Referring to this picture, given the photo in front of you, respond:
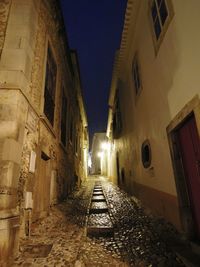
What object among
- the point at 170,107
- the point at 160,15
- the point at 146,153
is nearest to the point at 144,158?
the point at 146,153

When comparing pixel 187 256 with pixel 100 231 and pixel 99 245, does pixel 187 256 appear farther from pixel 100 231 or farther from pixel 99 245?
pixel 100 231

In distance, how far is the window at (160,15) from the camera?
11.9 ft

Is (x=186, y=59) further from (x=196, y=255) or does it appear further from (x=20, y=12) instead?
(x=20, y=12)

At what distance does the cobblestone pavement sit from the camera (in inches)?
94.2

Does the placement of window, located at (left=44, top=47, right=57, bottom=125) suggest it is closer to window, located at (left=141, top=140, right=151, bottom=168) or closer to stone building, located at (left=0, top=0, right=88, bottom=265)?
stone building, located at (left=0, top=0, right=88, bottom=265)

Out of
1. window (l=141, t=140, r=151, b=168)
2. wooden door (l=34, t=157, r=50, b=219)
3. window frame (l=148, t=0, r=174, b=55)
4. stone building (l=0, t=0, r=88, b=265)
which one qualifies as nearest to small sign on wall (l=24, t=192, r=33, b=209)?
stone building (l=0, t=0, r=88, b=265)

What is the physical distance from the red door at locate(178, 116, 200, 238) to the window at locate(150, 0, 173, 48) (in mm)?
2326

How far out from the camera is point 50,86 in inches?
220

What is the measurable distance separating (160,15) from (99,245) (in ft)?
17.2

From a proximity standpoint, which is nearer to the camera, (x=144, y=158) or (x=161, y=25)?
(x=161, y=25)

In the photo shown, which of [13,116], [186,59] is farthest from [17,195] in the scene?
[186,59]

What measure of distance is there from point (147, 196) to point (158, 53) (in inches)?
163

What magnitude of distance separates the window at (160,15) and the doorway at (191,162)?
90.8 inches

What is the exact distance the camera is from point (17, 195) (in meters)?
2.87
